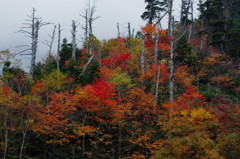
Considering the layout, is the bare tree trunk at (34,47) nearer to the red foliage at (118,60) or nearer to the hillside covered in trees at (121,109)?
the hillside covered in trees at (121,109)

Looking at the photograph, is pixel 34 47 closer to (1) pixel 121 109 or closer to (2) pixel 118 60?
(2) pixel 118 60

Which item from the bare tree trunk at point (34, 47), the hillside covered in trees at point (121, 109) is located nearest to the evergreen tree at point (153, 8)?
the hillside covered in trees at point (121, 109)

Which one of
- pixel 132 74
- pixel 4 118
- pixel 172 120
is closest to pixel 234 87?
pixel 132 74

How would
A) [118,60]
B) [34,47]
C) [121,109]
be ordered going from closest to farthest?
[121,109]
[34,47]
[118,60]

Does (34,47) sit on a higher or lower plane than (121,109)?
higher

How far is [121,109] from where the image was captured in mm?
15500

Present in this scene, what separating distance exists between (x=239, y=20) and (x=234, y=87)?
14856mm

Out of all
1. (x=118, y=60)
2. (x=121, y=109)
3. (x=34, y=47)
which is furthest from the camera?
(x=118, y=60)

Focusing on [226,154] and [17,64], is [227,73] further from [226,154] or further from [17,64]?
[17,64]

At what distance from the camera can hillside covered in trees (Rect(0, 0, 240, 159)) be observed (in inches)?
425

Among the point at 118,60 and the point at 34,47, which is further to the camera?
the point at 118,60

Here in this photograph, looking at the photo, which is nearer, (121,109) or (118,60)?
(121,109)

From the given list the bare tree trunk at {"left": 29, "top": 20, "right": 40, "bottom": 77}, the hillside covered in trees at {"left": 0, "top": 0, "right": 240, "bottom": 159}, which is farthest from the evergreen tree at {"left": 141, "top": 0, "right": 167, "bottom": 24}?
the bare tree trunk at {"left": 29, "top": 20, "right": 40, "bottom": 77}

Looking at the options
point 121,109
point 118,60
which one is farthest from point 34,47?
point 121,109
